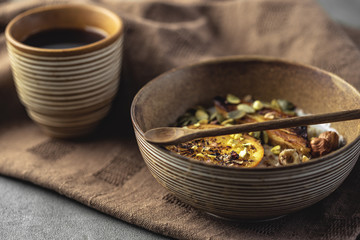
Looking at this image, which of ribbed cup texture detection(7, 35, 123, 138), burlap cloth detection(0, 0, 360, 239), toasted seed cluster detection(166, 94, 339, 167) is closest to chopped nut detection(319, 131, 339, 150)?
toasted seed cluster detection(166, 94, 339, 167)

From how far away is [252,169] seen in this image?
2.47 feet

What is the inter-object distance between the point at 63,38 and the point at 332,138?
761 mm

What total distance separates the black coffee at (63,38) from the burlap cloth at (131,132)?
127mm

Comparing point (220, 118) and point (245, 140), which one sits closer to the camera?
point (245, 140)

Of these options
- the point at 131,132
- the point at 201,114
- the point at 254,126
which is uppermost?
the point at 254,126

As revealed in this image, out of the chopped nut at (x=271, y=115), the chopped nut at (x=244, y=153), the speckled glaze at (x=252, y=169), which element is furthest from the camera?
the chopped nut at (x=271, y=115)

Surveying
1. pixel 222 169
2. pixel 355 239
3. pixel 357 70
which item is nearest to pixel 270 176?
pixel 222 169

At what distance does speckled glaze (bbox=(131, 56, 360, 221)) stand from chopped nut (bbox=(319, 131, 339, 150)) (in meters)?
0.03

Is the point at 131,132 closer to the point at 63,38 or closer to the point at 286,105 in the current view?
the point at 63,38

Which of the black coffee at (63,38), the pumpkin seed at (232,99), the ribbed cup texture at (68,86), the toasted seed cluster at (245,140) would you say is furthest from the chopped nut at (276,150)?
the black coffee at (63,38)

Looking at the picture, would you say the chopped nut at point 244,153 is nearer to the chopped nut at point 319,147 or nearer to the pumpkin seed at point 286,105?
the chopped nut at point 319,147

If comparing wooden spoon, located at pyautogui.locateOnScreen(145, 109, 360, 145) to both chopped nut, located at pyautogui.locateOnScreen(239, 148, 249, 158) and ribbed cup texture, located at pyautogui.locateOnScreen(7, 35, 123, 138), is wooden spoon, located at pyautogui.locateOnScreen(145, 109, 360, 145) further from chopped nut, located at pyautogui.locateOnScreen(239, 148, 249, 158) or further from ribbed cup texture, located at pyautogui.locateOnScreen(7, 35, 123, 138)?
ribbed cup texture, located at pyautogui.locateOnScreen(7, 35, 123, 138)

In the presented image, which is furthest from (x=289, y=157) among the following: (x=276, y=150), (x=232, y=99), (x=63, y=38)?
(x=63, y=38)

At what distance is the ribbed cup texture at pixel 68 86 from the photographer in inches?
43.4
